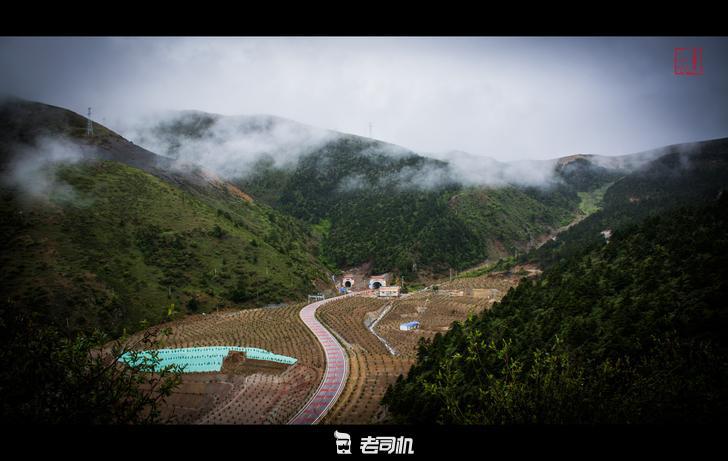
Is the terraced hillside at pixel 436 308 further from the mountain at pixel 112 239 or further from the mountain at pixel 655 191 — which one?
the mountain at pixel 112 239

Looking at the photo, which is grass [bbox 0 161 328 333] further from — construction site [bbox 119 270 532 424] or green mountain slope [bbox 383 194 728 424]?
green mountain slope [bbox 383 194 728 424]

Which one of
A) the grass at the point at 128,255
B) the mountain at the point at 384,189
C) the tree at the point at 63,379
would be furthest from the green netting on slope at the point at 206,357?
the mountain at the point at 384,189

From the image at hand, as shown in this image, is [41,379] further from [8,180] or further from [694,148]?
[694,148]

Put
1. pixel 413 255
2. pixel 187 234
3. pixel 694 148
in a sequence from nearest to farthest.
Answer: pixel 187 234 → pixel 694 148 → pixel 413 255

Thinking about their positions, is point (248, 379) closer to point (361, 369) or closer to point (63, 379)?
point (361, 369)

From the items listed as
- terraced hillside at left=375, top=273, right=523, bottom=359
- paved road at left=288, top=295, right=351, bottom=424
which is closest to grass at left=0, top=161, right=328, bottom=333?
paved road at left=288, top=295, right=351, bottom=424
